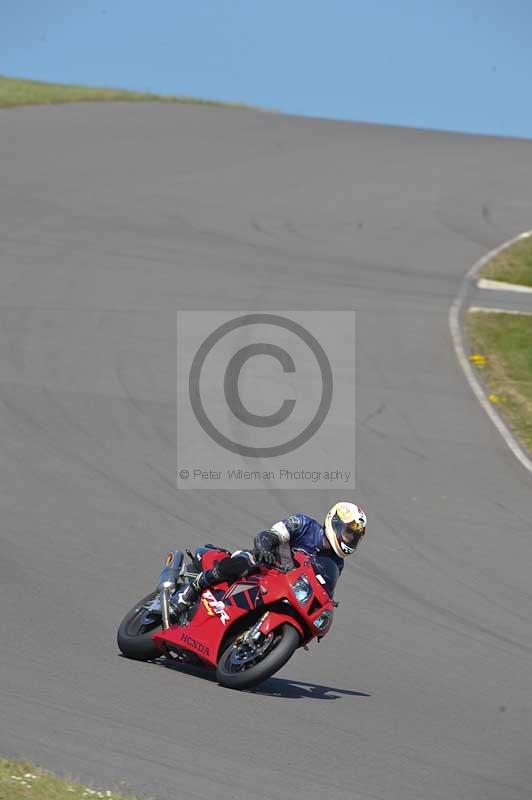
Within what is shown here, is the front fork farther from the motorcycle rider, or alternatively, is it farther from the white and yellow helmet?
the white and yellow helmet

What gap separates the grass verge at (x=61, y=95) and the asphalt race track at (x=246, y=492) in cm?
376

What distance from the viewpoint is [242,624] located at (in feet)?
28.3

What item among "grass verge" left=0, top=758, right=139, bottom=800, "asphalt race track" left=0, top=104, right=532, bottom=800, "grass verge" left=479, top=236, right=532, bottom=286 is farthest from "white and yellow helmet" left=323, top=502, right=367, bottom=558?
"grass verge" left=479, top=236, right=532, bottom=286

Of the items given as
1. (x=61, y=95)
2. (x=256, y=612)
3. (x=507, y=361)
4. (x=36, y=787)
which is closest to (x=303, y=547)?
(x=256, y=612)

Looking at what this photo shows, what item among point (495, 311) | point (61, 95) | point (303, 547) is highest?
point (61, 95)

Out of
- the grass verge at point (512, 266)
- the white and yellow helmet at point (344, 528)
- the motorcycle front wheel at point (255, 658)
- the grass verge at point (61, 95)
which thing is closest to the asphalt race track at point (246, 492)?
the motorcycle front wheel at point (255, 658)

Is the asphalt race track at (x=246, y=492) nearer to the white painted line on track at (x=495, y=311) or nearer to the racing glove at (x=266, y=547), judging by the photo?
the white painted line on track at (x=495, y=311)

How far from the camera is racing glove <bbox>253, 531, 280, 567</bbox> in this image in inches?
338

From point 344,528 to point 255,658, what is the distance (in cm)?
110

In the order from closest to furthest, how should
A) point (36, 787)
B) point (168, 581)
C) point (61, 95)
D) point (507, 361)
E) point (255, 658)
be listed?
point (36, 787)
point (255, 658)
point (168, 581)
point (507, 361)
point (61, 95)

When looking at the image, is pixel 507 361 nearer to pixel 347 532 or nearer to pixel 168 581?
pixel 347 532

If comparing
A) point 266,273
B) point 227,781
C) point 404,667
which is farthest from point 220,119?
point 227,781

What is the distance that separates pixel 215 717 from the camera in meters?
7.48

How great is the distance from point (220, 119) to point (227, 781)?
36.8 m
